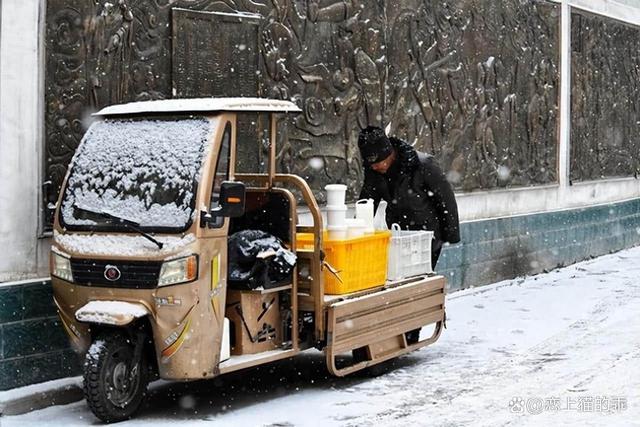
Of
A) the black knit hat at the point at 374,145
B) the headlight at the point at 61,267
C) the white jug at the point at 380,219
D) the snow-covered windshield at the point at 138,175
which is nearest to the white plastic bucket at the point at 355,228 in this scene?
the white jug at the point at 380,219

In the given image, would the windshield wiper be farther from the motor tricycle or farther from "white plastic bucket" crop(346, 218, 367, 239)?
"white plastic bucket" crop(346, 218, 367, 239)

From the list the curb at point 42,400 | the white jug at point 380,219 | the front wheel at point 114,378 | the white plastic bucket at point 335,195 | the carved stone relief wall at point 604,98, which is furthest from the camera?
the carved stone relief wall at point 604,98

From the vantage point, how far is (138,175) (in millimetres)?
8469

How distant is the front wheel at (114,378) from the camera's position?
7926mm

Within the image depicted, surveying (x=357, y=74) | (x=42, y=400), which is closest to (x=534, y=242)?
(x=357, y=74)

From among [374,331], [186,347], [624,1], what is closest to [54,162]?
[186,347]

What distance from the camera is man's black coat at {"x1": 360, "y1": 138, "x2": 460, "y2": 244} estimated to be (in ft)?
35.9

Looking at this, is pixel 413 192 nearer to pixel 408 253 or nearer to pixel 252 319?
pixel 408 253

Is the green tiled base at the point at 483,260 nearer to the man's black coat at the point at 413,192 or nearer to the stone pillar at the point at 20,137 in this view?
the stone pillar at the point at 20,137

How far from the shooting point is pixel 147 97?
1025 centimetres

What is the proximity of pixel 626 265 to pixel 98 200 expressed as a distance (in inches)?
468

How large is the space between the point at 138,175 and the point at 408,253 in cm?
288

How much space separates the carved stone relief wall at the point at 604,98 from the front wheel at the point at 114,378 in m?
12.6

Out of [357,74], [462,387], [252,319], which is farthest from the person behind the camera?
[357,74]
